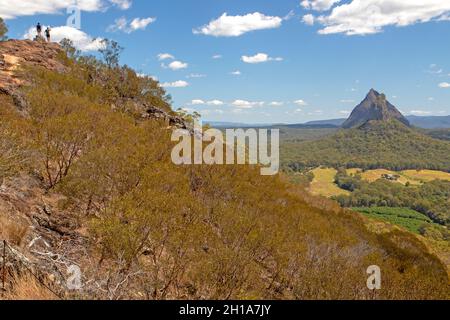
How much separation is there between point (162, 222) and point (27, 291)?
33.0 feet

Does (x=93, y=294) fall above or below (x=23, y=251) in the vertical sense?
below

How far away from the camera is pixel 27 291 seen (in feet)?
26.3

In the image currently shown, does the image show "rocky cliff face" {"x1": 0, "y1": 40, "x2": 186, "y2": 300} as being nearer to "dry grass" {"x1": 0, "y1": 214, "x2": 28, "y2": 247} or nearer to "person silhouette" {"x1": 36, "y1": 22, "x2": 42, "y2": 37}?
"dry grass" {"x1": 0, "y1": 214, "x2": 28, "y2": 247}

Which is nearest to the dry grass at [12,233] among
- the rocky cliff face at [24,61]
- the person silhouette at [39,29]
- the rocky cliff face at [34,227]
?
the rocky cliff face at [34,227]

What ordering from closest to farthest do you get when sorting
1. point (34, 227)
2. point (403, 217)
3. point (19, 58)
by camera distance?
point (34, 227)
point (19, 58)
point (403, 217)

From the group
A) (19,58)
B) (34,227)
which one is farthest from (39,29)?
(34,227)

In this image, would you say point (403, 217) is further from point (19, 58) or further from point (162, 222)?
point (162, 222)

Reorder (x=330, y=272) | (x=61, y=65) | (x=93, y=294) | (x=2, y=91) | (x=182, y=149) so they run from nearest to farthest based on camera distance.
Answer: (x=93, y=294) → (x=330, y=272) → (x=2, y=91) → (x=182, y=149) → (x=61, y=65)

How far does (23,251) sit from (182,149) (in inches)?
1054

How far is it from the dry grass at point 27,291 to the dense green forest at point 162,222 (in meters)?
1.12

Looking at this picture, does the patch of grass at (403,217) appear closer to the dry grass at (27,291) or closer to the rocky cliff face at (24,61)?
the rocky cliff face at (24,61)

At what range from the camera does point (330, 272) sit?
82.9 feet
